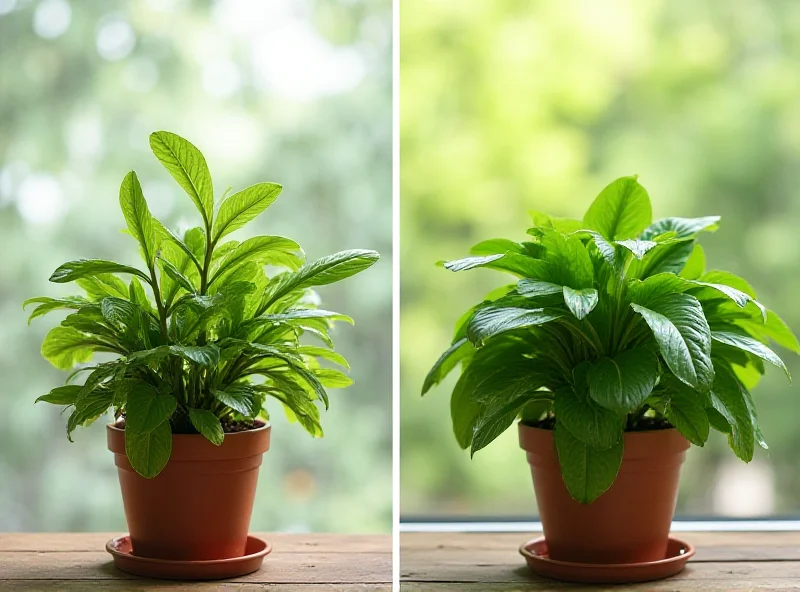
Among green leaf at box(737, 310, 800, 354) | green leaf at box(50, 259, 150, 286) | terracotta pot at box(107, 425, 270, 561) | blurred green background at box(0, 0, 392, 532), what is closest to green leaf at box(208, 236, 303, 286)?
green leaf at box(50, 259, 150, 286)

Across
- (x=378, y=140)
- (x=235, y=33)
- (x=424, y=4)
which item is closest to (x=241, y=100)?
(x=235, y=33)

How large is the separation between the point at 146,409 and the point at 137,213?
26 cm

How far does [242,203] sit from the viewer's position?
110 centimetres

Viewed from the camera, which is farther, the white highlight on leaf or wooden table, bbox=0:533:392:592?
the white highlight on leaf

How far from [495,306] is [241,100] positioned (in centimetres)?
158

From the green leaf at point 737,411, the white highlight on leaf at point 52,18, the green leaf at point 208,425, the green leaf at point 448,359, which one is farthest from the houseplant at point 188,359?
the white highlight on leaf at point 52,18

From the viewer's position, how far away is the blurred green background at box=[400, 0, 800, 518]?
2121 millimetres

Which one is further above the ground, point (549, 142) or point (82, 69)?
point (82, 69)

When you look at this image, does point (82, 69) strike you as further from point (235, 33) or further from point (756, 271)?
point (756, 271)

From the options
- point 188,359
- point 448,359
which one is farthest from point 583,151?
point 188,359

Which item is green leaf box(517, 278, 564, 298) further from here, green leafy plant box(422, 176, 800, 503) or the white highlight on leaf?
the white highlight on leaf

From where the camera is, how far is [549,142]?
2.46 metres

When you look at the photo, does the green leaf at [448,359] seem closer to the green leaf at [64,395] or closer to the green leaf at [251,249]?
the green leaf at [251,249]

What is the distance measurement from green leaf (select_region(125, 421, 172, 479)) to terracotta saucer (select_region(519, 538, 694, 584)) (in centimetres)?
52
